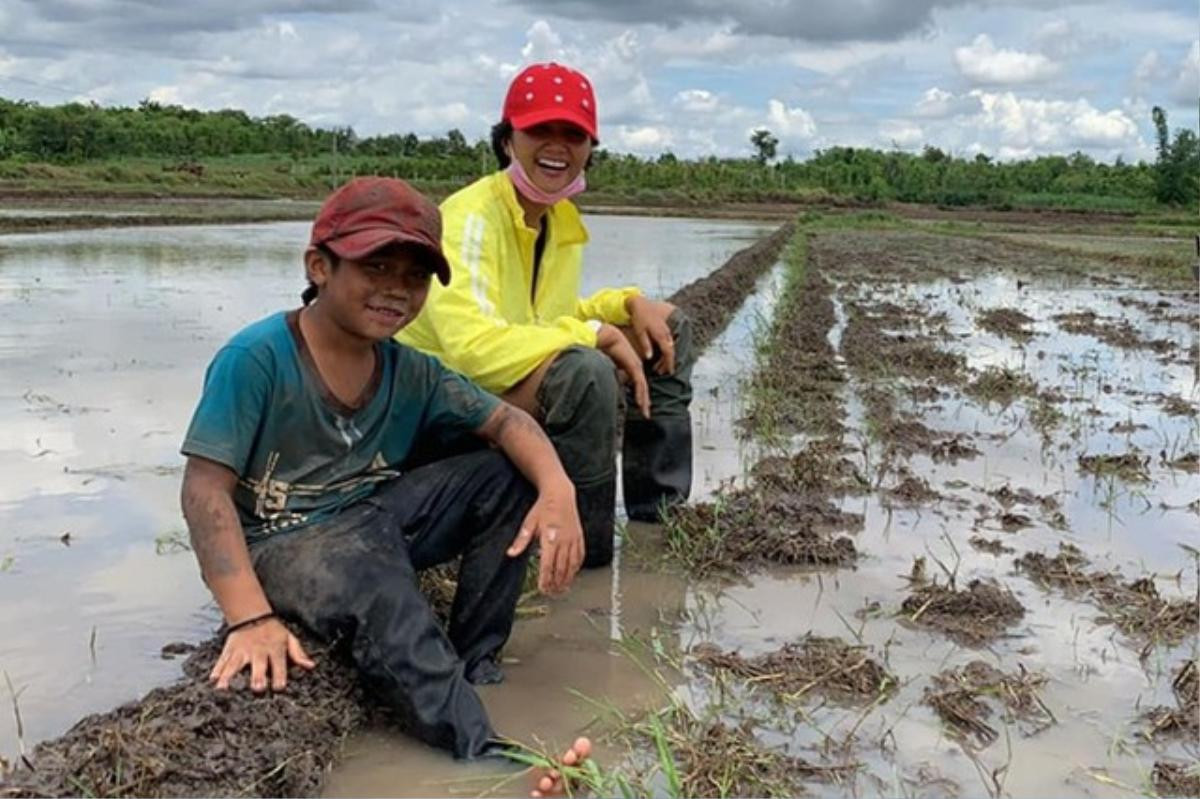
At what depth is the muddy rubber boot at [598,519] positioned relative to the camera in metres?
3.57

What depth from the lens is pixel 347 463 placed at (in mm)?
2760

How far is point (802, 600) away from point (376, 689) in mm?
1427

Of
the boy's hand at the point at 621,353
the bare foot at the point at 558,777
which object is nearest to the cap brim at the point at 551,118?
the boy's hand at the point at 621,353

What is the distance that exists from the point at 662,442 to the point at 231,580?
203 centimetres

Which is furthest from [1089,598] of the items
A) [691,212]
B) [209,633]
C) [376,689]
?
[691,212]

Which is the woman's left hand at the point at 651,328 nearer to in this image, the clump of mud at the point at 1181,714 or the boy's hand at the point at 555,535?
the boy's hand at the point at 555,535

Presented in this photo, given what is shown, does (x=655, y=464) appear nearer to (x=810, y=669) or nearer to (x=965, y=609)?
(x=965, y=609)

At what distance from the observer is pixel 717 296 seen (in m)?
11.0

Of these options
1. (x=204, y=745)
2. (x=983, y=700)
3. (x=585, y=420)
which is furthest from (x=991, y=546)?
(x=204, y=745)

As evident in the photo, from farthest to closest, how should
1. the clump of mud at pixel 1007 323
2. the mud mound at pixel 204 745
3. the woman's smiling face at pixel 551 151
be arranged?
the clump of mud at pixel 1007 323, the woman's smiling face at pixel 551 151, the mud mound at pixel 204 745

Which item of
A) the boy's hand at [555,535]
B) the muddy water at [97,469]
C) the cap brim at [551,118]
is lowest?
the muddy water at [97,469]

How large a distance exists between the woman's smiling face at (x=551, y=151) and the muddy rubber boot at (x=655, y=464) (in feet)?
3.46

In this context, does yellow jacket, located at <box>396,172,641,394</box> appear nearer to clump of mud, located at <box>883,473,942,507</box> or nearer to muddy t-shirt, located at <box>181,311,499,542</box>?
muddy t-shirt, located at <box>181,311,499,542</box>


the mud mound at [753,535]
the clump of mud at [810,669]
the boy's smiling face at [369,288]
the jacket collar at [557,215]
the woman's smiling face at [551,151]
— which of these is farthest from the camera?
the mud mound at [753,535]
